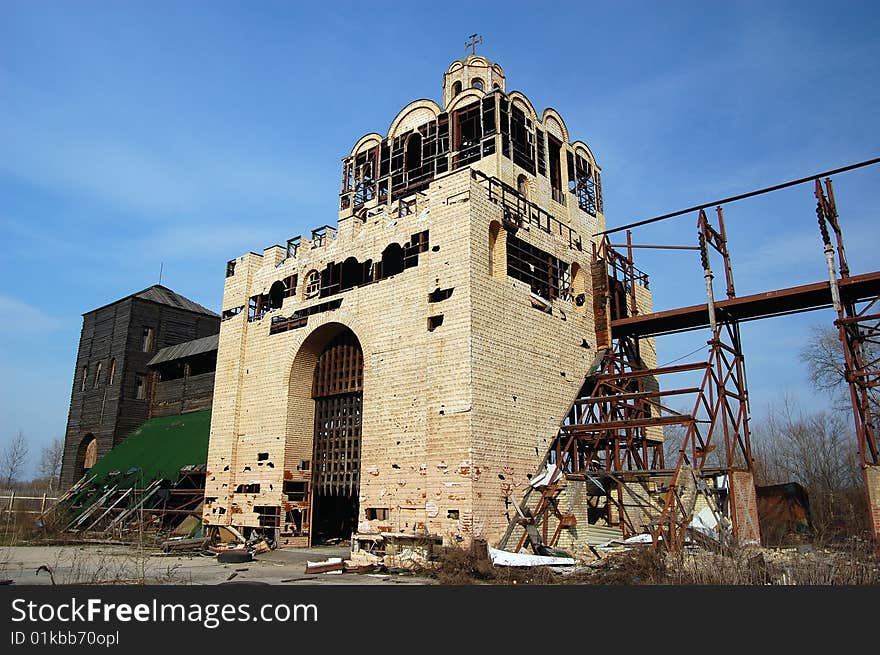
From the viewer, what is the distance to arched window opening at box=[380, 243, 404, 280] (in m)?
19.0

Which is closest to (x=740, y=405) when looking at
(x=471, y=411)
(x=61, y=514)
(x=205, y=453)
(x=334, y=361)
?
(x=471, y=411)

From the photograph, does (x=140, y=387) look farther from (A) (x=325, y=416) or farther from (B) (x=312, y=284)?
(A) (x=325, y=416)

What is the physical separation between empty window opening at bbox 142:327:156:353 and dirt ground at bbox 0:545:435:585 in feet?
52.3

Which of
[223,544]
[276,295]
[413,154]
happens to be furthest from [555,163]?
[223,544]

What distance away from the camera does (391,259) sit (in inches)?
754

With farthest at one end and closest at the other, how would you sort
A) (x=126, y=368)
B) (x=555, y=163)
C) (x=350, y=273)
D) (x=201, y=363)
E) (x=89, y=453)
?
(x=89, y=453) < (x=126, y=368) < (x=201, y=363) < (x=555, y=163) < (x=350, y=273)

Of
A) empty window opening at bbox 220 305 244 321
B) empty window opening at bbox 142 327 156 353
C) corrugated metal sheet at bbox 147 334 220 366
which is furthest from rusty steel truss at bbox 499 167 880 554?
empty window opening at bbox 142 327 156 353

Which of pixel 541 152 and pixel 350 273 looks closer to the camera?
pixel 350 273

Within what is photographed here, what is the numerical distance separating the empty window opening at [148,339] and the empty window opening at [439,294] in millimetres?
24474

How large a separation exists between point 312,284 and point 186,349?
593 inches

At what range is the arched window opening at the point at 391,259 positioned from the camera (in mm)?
18969

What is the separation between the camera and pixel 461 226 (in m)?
16.9

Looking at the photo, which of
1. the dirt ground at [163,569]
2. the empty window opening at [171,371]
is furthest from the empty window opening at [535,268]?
the empty window opening at [171,371]

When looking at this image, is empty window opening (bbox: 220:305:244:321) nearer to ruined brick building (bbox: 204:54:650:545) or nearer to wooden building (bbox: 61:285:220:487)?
ruined brick building (bbox: 204:54:650:545)
